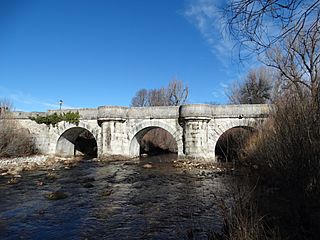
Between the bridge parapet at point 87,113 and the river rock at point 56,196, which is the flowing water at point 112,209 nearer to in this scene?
the river rock at point 56,196

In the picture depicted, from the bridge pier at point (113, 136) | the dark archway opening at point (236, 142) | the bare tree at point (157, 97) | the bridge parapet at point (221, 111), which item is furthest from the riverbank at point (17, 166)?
the bare tree at point (157, 97)

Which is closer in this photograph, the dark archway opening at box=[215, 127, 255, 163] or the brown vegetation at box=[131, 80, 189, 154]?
the dark archway opening at box=[215, 127, 255, 163]

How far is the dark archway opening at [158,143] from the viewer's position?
26.9m

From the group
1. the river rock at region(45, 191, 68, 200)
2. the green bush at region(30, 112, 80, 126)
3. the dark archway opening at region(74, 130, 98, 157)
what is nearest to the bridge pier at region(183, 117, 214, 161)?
the green bush at region(30, 112, 80, 126)

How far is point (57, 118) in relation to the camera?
20.4m

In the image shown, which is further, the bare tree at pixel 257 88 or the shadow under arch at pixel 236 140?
the bare tree at pixel 257 88

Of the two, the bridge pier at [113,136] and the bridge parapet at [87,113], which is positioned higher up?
the bridge parapet at [87,113]

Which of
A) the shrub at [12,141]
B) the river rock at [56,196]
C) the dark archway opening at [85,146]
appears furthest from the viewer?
the dark archway opening at [85,146]

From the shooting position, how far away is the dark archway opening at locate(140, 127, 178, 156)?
88.4ft

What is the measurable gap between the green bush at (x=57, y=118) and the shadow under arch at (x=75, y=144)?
891 millimetres

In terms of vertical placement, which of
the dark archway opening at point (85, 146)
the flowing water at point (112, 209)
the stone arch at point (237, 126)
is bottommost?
the flowing water at point (112, 209)

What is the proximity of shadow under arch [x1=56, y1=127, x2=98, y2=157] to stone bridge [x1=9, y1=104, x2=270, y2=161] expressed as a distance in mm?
82

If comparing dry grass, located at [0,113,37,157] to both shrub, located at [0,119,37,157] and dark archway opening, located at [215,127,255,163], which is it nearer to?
shrub, located at [0,119,37,157]

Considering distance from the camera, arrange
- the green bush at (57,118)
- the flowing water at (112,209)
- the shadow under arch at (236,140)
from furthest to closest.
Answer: the green bush at (57,118)
the shadow under arch at (236,140)
the flowing water at (112,209)
